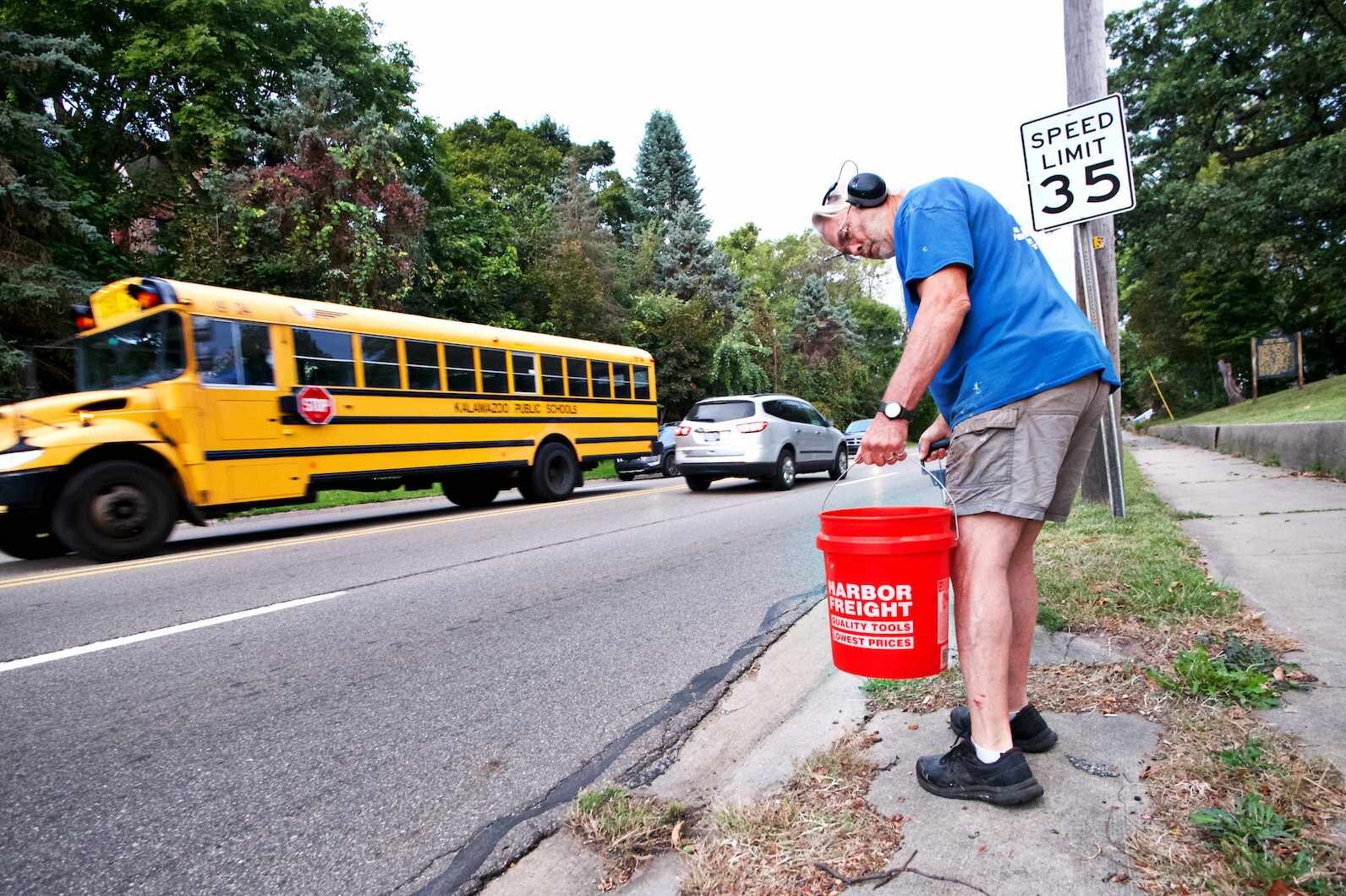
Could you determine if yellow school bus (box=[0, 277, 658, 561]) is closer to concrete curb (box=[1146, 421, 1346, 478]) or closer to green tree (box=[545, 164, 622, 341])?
concrete curb (box=[1146, 421, 1346, 478])

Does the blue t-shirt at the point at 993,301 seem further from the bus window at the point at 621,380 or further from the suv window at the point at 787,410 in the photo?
the bus window at the point at 621,380

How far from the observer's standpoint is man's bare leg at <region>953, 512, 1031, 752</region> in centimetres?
221

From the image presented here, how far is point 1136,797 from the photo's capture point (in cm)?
209

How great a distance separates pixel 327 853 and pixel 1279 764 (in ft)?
8.84

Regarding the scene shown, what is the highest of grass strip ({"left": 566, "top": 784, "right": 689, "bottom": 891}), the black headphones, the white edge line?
the black headphones

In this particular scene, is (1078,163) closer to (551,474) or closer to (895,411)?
(895,411)

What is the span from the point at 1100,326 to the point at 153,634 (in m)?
7.25

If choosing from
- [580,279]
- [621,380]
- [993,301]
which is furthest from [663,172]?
[993,301]

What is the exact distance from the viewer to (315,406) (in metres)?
9.25

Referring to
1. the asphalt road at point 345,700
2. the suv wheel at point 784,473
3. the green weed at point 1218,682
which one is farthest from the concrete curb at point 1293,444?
the green weed at point 1218,682

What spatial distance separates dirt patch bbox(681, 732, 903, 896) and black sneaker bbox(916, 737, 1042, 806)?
0.18 metres

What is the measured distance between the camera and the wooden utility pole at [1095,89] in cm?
667

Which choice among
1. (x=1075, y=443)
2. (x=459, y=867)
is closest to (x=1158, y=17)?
(x=1075, y=443)

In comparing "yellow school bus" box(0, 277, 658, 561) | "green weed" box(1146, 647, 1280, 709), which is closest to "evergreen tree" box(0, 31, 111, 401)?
"yellow school bus" box(0, 277, 658, 561)
